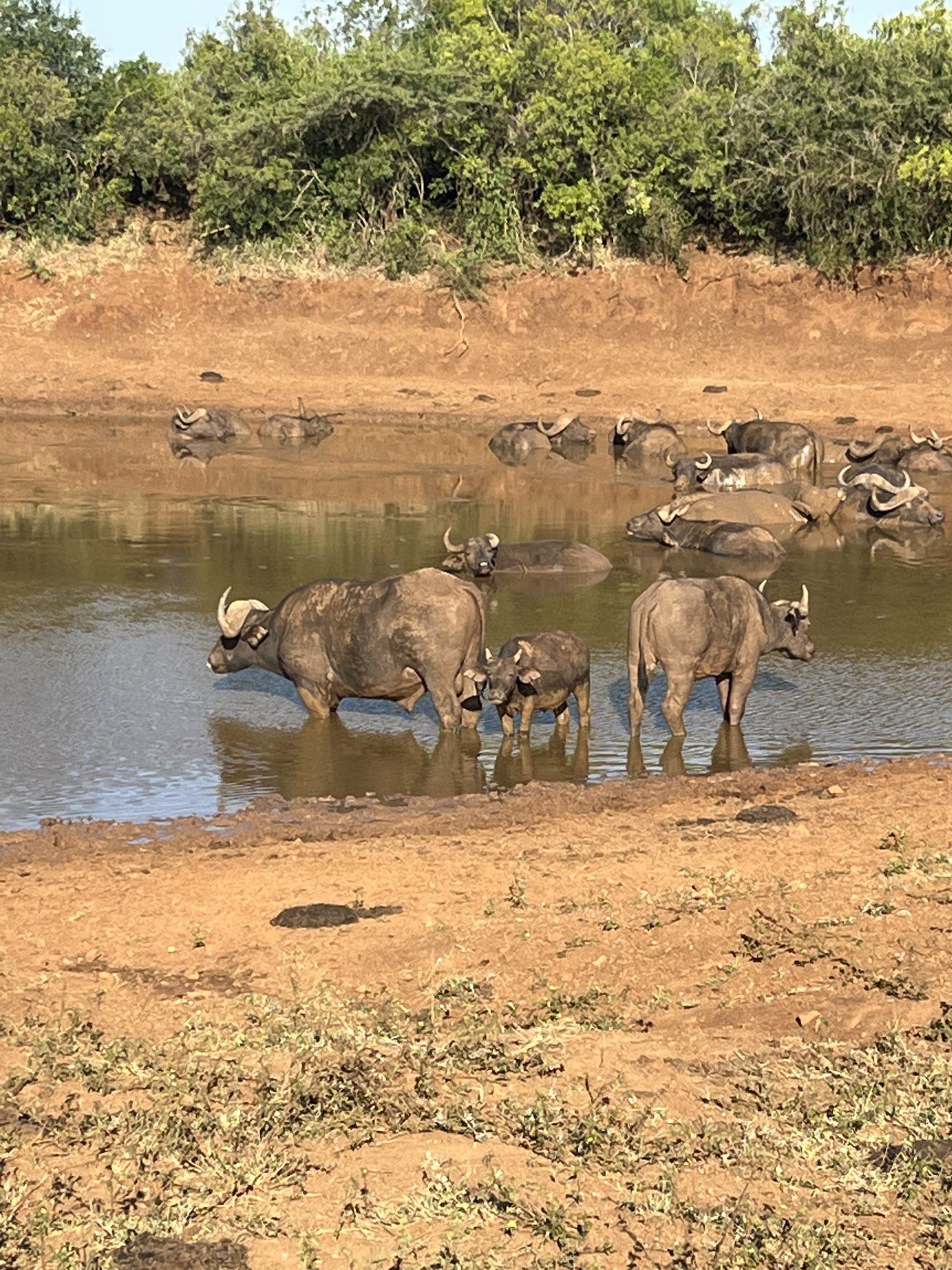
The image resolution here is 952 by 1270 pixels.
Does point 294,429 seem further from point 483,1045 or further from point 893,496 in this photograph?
point 483,1045

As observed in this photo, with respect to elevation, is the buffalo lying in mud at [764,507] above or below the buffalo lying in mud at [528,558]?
above

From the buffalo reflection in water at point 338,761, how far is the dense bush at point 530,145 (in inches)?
974

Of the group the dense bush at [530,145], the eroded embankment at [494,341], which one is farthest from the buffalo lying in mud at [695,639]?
the dense bush at [530,145]

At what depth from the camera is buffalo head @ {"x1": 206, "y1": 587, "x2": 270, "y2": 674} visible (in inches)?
515

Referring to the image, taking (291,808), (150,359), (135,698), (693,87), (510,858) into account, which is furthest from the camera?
(693,87)

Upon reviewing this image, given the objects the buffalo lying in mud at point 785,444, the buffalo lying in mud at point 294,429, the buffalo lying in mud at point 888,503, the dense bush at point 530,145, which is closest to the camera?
the buffalo lying in mud at point 888,503

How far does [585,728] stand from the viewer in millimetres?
12773

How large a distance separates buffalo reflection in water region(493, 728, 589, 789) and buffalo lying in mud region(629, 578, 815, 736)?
52 cm

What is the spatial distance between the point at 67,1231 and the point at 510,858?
429cm

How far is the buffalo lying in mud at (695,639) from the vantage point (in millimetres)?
12125

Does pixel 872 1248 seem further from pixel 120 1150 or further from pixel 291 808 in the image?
pixel 291 808

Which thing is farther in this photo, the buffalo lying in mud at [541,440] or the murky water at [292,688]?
the buffalo lying in mud at [541,440]

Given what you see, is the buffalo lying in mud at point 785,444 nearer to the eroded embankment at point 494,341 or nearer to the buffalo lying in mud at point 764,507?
the buffalo lying in mud at point 764,507

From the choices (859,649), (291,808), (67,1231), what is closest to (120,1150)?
(67,1231)
